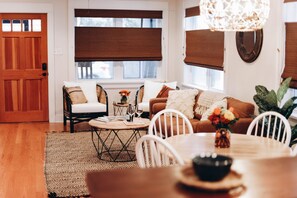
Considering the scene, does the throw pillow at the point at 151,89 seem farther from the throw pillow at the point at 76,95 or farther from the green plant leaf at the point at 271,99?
the green plant leaf at the point at 271,99

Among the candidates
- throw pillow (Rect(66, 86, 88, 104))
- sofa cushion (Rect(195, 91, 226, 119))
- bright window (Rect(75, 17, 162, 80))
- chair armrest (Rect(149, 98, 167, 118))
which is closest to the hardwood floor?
throw pillow (Rect(66, 86, 88, 104))

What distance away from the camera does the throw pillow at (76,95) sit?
25.4 ft

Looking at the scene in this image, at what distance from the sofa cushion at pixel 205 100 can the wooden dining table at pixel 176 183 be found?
3981 millimetres

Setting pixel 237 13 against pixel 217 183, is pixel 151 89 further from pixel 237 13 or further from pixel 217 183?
pixel 217 183

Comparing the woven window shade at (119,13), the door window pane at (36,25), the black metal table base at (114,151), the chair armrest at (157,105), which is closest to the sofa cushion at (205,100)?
the chair armrest at (157,105)

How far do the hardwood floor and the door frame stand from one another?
0.39m

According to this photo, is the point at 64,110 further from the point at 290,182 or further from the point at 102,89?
the point at 290,182

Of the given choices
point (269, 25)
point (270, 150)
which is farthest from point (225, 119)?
point (269, 25)

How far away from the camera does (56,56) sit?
329 inches

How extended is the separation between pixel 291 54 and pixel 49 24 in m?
4.80

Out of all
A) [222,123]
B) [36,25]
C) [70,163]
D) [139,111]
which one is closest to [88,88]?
[36,25]

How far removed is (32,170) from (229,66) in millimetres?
Result: 2990

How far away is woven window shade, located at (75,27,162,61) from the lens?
27.6ft

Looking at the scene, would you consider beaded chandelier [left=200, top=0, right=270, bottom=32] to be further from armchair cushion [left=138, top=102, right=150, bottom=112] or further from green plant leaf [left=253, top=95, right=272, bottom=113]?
armchair cushion [left=138, top=102, right=150, bottom=112]
